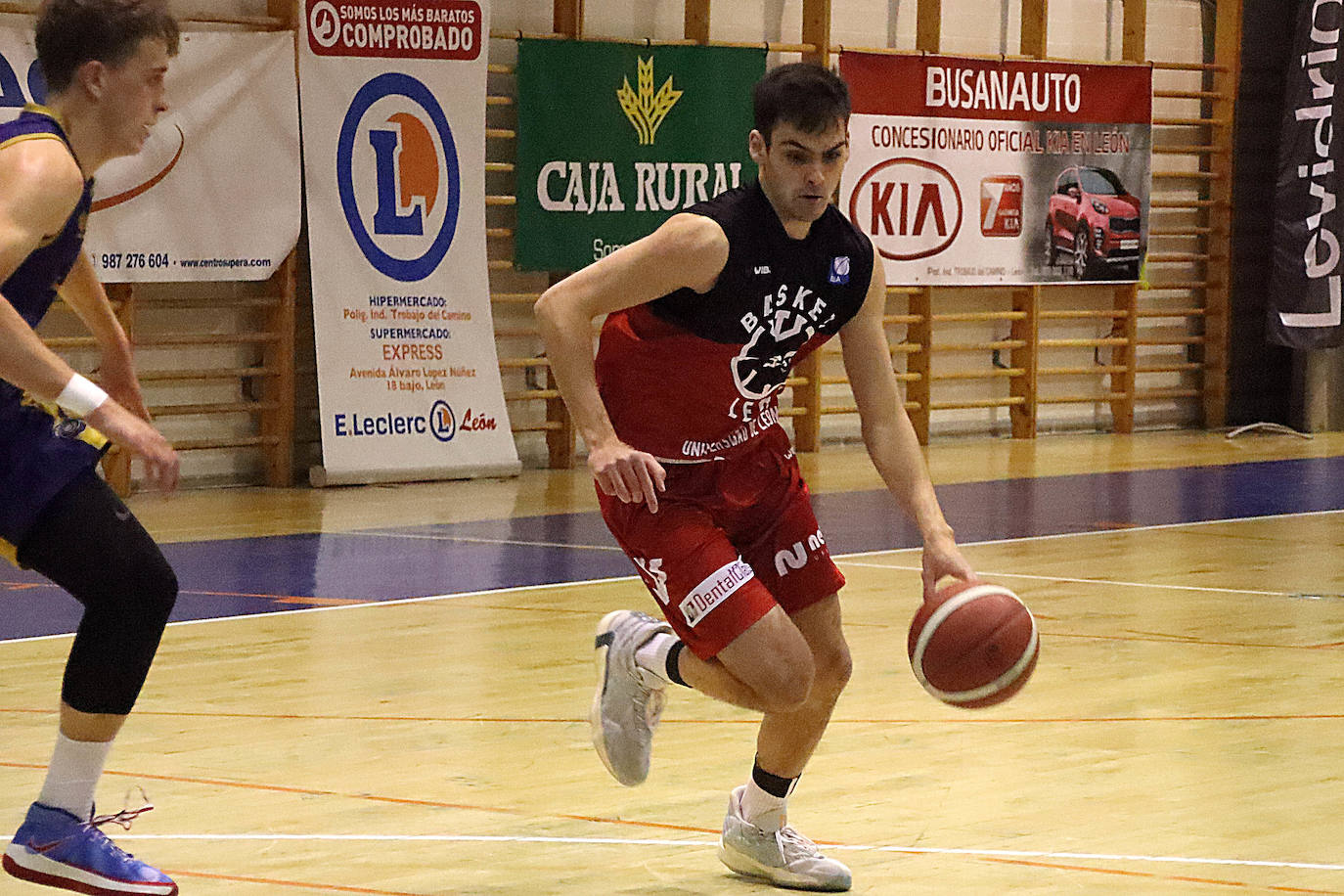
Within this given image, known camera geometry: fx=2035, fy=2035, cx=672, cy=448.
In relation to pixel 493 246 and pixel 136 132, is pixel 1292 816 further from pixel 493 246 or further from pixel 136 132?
pixel 493 246

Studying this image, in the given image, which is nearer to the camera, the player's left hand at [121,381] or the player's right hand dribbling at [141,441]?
the player's right hand dribbling at [141,441]

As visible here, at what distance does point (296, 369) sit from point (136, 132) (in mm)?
7223

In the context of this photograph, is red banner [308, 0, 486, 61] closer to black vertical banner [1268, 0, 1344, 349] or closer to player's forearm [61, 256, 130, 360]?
black vertical banner [1268, 0, 1344, 349]

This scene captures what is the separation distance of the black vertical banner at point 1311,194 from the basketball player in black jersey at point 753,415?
33.0 feet

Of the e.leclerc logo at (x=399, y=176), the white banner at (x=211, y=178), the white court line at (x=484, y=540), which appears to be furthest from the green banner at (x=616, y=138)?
the white court line at (x=484, y=540)

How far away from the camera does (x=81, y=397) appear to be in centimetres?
270

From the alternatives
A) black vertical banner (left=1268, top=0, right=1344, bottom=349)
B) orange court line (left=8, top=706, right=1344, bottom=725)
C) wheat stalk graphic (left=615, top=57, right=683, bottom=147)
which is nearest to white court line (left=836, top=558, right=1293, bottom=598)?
orange court line (left=8, top=706, right=1344, bottom=725)

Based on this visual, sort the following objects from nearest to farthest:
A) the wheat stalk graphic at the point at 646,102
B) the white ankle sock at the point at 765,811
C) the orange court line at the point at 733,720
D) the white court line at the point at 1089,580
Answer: the white ankle sock at the point at 765,811, the orange court line at the point at 733,720, the white court line at the point at 1089,580, the wheat stalk graphic at the point at 646,102

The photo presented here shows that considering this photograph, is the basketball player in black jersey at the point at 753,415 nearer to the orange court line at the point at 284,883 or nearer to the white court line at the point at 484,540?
the orange court line at the point at 284,883

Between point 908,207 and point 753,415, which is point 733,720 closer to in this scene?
A: point 753,415

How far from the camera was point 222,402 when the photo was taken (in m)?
9.73

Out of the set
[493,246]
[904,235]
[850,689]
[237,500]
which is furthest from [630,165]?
[850,689]

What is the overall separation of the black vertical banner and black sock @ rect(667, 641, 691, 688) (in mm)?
10119

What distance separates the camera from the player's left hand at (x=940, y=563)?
130 inches
